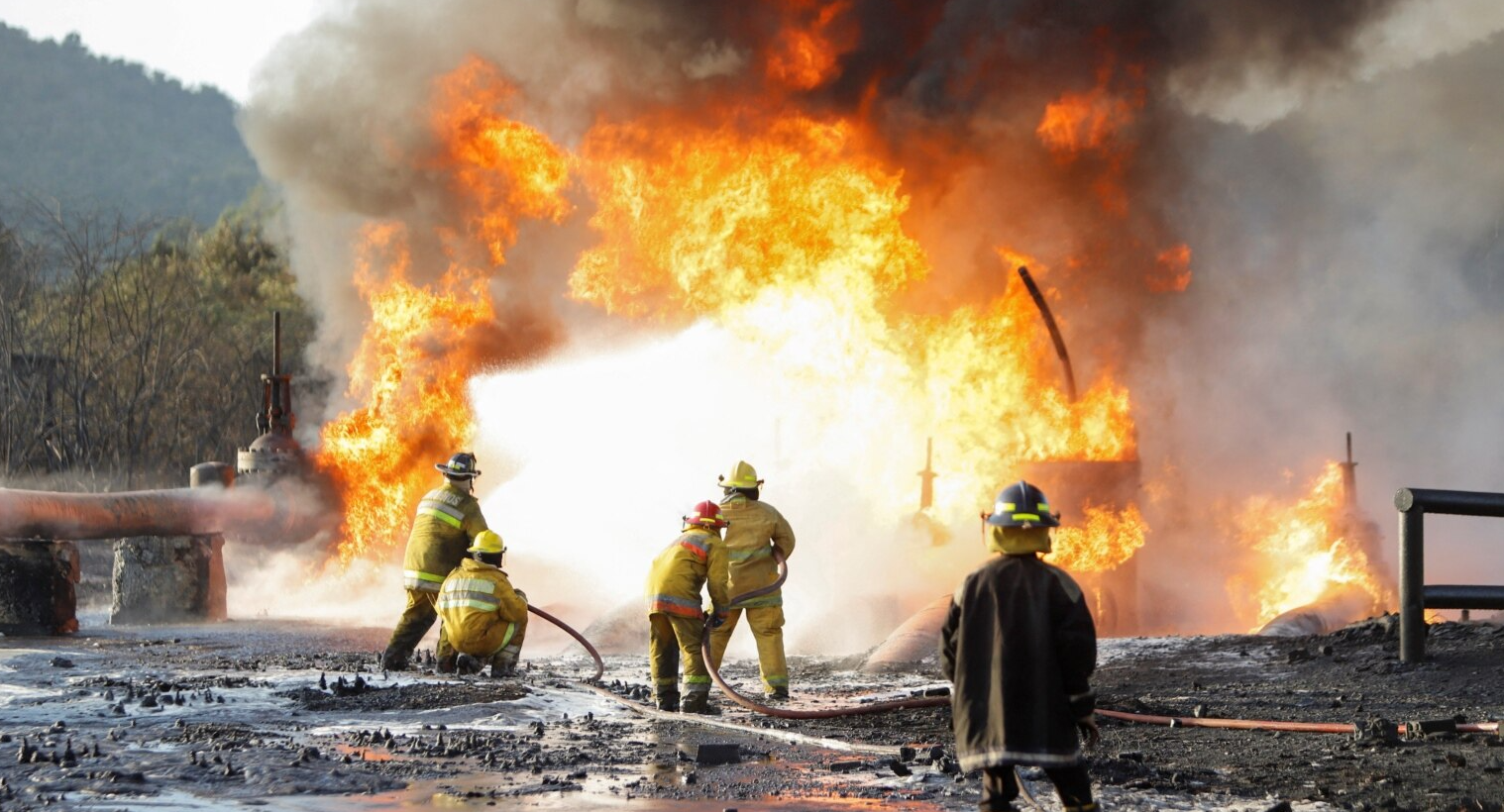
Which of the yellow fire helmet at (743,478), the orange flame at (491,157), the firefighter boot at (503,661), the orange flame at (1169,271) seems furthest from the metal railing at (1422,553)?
the orange flame at (491,157)

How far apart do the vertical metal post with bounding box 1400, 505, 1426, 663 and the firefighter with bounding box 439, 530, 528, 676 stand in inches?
243

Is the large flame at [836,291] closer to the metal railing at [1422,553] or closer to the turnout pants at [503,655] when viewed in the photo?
the metal railing at [1422,553]

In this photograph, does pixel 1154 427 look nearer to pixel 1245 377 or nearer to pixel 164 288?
pixel 1245 377

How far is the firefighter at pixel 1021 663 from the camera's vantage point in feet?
17.4

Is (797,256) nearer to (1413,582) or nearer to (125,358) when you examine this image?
(1413,582)

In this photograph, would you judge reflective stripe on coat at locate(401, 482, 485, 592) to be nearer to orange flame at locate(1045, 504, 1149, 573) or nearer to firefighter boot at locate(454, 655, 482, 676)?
firefighter boot at locate(454, 655, 482, 676)

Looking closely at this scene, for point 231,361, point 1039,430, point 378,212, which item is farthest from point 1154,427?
point 231,361

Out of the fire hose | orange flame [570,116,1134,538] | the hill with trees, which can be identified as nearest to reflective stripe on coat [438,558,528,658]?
the fire hose

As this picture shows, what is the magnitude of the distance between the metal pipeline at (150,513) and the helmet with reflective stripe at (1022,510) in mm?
12960

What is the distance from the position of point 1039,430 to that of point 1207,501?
26.9ft

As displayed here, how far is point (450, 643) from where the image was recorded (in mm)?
11438

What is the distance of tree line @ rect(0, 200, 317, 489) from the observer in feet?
96.1

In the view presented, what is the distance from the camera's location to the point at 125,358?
1273 inches

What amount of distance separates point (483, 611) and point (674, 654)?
65.5 inches
